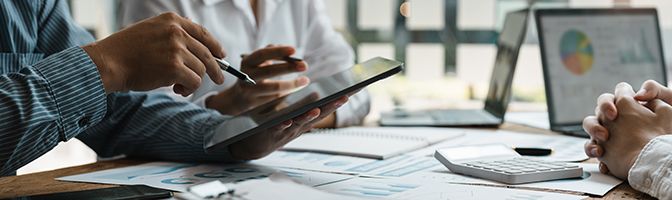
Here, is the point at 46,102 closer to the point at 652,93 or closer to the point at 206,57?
the point at 206,57

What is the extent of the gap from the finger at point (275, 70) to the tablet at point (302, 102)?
0.10 meters

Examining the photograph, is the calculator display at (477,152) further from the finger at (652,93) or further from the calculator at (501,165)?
the finger at (652,93)

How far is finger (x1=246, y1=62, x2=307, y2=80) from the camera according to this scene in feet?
4.48

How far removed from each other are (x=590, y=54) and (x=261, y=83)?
0.62 metres

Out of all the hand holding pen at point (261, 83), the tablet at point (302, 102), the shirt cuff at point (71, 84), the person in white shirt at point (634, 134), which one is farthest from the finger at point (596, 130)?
the shirt cuff at point (71, 84)

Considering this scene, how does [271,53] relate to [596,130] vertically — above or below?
above

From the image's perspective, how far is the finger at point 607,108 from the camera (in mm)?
1049

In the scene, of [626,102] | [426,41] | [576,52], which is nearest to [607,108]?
[626,102]

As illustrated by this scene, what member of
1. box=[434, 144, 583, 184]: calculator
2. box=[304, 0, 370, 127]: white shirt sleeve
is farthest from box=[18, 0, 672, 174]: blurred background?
box=[434, 144, 583, 184]: calculator

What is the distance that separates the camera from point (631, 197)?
89 cm

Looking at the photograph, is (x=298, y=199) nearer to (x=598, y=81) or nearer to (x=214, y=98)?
(x=214, y=98)

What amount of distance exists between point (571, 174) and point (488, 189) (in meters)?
0.13

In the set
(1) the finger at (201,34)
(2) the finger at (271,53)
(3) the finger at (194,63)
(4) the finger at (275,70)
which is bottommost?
(4) the finger at (275,70)

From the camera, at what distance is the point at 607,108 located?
1056 millimetres
